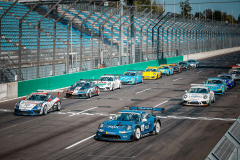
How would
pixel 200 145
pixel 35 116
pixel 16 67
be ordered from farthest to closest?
pixel 16 67 < pixel 35 116 < pixel 200 145

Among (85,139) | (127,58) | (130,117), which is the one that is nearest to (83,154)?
(85,139)

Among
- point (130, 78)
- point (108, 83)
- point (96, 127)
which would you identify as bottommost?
point (96, 127)

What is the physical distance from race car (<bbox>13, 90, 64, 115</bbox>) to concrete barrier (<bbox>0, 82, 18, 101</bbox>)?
560 centimetres

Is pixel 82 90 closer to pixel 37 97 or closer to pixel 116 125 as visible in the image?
pixel 37 97

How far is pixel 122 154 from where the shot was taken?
11781mm

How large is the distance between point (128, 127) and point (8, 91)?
47.2 ft

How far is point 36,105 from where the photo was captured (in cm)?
1906

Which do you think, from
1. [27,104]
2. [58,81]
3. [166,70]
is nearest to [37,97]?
[27,104]

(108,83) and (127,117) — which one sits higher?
(108,83)

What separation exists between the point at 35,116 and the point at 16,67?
10.0 m

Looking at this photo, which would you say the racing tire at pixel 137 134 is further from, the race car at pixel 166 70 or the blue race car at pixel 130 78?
the race car at pixel 166 70

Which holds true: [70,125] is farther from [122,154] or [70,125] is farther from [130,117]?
[122,154]

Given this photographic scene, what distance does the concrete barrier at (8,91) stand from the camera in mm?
24719

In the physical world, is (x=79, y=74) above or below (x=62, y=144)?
above
